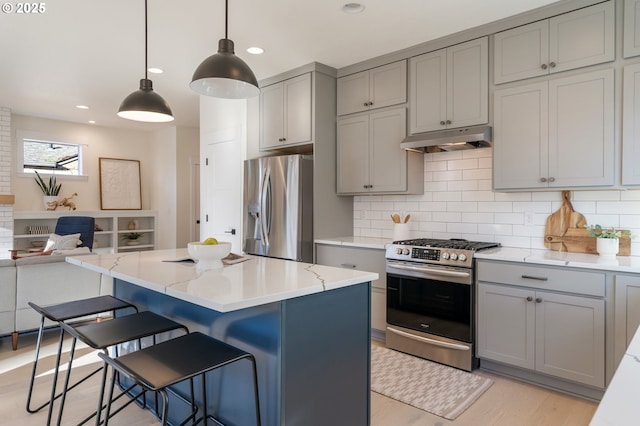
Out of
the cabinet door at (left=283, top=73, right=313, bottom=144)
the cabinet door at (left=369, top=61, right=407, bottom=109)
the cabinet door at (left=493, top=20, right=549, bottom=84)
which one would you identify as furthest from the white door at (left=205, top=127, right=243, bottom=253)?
the cabinet door at (left=493, top=20, right=549, bottom=84)

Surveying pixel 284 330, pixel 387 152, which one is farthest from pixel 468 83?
pixel 284 330

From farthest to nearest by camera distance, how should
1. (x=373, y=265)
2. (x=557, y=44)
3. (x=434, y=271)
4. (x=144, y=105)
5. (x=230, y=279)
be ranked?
(x=373, y=265) < (x=434, y=271) < (x=557, y=44) < (x=144, y=105) < (x=230, y=279)

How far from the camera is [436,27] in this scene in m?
3.23

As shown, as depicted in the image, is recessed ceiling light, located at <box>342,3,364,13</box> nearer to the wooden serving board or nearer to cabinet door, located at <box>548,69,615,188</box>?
cabinet door, located at <box>548,69,615,188</box>

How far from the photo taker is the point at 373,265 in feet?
12.0

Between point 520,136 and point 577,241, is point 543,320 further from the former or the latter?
point 520,136

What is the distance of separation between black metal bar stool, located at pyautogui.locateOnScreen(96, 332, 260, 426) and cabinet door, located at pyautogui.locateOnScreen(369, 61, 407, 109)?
110 inches

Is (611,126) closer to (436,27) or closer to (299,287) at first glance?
(436,27)

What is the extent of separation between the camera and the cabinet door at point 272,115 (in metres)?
4.36

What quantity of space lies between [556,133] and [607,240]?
0.80 metres

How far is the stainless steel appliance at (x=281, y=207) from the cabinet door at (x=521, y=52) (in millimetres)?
1876

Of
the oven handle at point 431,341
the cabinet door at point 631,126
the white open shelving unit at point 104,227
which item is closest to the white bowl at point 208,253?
the oven handle at point 431,341

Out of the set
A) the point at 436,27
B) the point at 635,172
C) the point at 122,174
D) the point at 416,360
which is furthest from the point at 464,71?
the point at 122,174

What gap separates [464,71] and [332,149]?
1502 mm
